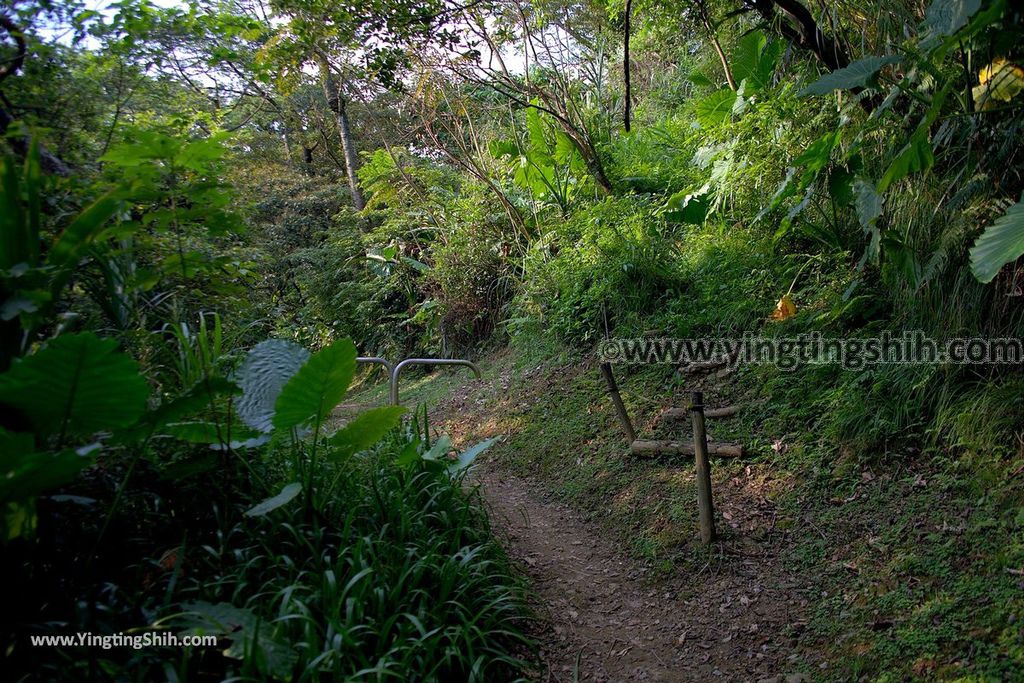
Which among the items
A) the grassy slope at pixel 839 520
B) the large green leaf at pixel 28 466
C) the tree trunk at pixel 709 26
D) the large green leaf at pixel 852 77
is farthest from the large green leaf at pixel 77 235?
the tree trunk at pixel 709 26

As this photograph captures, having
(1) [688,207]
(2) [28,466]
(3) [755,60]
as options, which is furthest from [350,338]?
(3) [755,60]

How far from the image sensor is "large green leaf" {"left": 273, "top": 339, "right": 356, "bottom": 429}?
296cm

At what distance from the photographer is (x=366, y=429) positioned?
11.0ft

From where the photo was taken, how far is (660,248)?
23.1 ft

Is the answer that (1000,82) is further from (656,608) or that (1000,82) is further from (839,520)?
(656,608)

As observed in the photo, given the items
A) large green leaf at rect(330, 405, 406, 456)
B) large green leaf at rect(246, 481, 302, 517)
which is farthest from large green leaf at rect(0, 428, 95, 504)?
large green leaf at rect(330, 405, 406, 456)

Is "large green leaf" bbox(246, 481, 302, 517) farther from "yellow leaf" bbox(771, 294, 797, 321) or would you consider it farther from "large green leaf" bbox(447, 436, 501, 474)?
"yellow leaf" bbox(771, 294, 797, 321)

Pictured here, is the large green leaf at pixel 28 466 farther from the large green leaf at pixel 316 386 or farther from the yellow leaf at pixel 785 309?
the yellow leaf at pixel 785 309

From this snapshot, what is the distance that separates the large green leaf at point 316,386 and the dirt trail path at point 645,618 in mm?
1695

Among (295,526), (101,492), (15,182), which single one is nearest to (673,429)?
(295,526)

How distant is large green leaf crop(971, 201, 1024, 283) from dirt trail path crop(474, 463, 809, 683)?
1.89m

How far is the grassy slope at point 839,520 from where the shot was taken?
2.85m

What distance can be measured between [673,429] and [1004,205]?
8.82 ft

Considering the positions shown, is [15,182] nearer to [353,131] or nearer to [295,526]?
[295,526]
